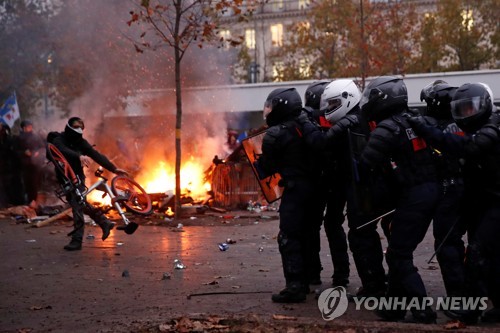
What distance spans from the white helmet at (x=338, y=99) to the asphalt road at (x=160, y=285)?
176 cm

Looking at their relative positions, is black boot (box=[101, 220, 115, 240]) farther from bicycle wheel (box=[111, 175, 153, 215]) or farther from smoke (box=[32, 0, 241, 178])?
smoke (box=[32, 0, 241, 178])

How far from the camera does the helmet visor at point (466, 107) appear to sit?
640 centimetres

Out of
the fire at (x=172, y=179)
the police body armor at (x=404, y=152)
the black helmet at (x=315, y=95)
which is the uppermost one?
the black helmet at (x=315, y=95)

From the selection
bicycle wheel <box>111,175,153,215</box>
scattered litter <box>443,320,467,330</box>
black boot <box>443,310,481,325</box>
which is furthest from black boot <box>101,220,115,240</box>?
scattered litter <box>443,320,467,330</box>

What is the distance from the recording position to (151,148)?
66.6 ft

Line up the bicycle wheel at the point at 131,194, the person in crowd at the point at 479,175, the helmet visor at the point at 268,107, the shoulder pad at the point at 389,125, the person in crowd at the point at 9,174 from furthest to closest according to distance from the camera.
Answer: the person in crowd at the point at 9,174
the bicycle wheel at the point at 131,194
the helmet visor at the point at 268,107
the shoulder pad at the point at 389,125
the person in crowd at the point at 479,175

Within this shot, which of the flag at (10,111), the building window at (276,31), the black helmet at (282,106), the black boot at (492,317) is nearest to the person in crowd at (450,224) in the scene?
the black boot at (492,317)

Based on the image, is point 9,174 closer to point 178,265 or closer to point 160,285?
point 178,265

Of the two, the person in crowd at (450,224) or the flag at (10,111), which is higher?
the flag at (10,111)

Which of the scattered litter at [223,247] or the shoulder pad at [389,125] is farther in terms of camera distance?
the scattered litter at [223,247]

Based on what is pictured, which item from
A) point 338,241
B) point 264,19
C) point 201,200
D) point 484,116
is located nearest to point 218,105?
point 201,200

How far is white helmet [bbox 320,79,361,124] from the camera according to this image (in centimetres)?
750

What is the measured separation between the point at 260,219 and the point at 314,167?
770cm

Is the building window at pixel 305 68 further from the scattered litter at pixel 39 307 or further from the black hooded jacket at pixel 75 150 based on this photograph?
the scattered litter at pixel 39 307
